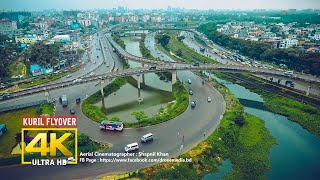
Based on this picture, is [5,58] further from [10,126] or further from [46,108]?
[10,126]

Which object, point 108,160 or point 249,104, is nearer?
point 108,160

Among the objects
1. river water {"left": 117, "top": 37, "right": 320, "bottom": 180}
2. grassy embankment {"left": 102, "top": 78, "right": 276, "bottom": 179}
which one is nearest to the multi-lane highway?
grassy embankment {"left": 102, "top": 78, "right": 276, "bottom": 179}

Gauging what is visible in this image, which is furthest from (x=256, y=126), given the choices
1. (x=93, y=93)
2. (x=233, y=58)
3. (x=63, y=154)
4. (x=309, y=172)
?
(x=233, y=58)

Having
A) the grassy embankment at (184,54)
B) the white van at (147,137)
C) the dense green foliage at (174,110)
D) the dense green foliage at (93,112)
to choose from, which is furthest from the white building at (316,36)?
the white van at (147,137)

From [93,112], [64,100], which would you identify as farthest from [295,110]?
[64,100]

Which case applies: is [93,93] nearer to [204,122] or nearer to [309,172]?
[204,122]

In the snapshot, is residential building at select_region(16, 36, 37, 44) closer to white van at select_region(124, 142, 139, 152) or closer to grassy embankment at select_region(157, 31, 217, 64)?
grassy embankment at select_region(157, 31, 217, 64)
